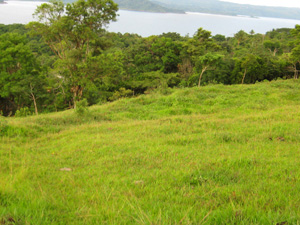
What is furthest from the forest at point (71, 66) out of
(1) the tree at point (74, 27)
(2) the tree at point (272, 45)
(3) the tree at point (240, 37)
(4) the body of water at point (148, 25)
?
(4) the body of water at point (148, 25)

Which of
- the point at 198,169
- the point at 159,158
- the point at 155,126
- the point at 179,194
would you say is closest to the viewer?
the point at 179,194

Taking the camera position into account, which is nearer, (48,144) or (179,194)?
(179,194)

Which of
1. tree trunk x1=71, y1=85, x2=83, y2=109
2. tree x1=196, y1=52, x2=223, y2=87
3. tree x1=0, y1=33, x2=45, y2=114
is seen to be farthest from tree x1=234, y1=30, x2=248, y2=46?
tree x1=0, y1=33, x2=45, y2=114

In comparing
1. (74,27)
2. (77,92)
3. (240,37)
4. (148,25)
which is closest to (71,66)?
(77,92)

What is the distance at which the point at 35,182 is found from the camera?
134 inches

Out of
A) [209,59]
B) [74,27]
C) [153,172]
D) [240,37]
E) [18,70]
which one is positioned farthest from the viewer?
[240,37]

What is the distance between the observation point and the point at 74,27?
20188 mm

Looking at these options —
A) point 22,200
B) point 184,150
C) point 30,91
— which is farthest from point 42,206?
point 30,91

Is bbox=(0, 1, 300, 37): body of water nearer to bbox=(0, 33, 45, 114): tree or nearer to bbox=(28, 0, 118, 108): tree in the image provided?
bbox=(28, 0, 118, 108): tree

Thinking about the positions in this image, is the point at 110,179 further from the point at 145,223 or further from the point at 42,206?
the point at 145,223

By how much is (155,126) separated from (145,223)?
566cm

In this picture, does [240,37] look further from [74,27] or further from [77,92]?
[77,92]

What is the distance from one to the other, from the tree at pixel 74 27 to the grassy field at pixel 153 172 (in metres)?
11.7

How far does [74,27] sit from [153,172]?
19.3 m
